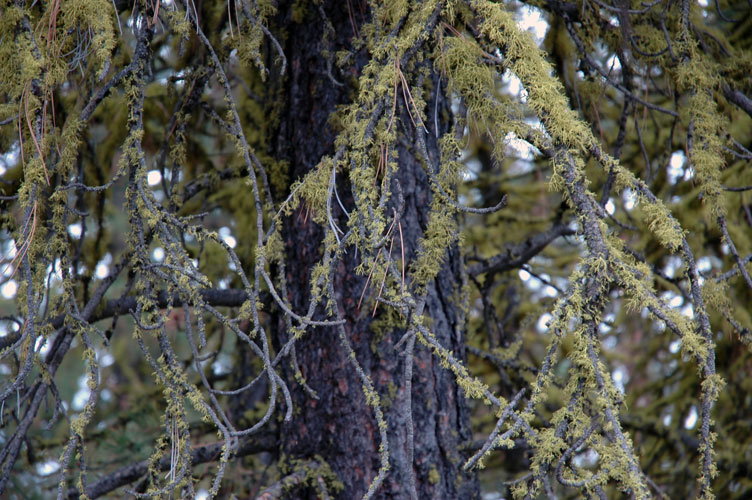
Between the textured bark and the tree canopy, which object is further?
the textured bark

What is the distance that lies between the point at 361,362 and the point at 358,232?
0.68 m

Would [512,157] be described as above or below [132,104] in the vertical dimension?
above

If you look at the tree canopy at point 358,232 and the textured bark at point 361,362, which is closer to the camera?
the tree canopy at point 358,232

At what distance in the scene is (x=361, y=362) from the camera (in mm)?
2053

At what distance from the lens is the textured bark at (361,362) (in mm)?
2002

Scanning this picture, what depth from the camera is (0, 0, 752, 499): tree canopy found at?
1.39 m

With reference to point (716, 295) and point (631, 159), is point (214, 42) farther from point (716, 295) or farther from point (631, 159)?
point (631, 159)

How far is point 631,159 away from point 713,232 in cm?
57

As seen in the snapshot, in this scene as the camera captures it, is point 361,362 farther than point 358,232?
Yes

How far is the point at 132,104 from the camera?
5.50 ft

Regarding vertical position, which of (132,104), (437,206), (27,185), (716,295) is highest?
(132,104)

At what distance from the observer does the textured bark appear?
200cm

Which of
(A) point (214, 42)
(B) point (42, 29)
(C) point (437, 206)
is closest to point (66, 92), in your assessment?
(A) point (214, 42)

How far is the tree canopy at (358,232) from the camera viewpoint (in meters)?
1.39
